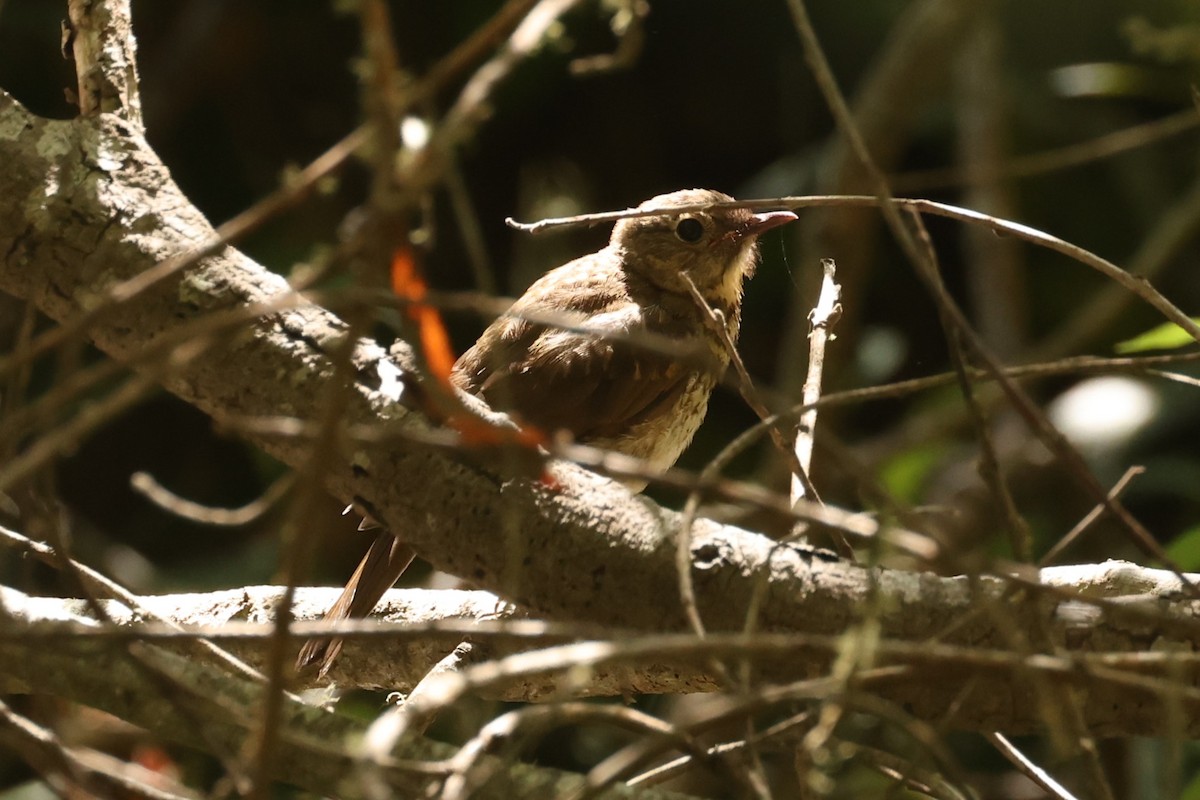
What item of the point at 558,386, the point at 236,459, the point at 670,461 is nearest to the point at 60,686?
the point at 558,386

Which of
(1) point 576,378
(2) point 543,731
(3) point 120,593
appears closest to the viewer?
(2) point 543,731

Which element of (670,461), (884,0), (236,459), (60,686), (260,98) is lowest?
(236,459)

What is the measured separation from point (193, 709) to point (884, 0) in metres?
5.10

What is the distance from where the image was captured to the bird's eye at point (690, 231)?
168 inches

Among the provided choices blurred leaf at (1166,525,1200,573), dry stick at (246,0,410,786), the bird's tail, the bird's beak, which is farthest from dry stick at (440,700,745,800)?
the bird's beak

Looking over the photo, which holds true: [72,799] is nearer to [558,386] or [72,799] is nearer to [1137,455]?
[558,386]

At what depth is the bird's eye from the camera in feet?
14.0

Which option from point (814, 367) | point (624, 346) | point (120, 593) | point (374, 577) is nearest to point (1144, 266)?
point (624, 346)

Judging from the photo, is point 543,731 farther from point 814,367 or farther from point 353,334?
point 814,367

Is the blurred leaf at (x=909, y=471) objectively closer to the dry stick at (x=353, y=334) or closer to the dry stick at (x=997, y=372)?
the dry stick at (x=997, y=372)

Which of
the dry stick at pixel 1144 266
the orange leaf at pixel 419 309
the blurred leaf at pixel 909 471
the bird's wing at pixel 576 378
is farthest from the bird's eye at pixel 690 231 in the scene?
the orange leaf at pixel 419 309

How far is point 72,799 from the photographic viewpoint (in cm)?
156

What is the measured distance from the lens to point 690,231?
4277 millimetres

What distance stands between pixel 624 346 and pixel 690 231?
3.21ft
